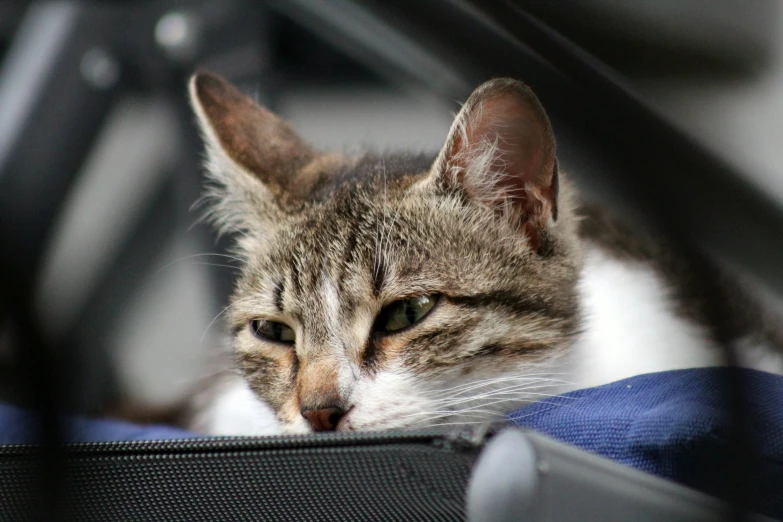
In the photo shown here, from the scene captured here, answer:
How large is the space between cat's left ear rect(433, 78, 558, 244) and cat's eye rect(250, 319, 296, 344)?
0.35 meters

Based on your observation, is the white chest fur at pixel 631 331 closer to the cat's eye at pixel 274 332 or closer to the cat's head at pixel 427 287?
the cat's head at pixel 427 287

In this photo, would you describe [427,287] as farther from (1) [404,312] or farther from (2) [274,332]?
(2) [274,332]

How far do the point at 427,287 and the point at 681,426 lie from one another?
50cm

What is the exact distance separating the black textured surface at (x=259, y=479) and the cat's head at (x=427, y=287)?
0.26 metres

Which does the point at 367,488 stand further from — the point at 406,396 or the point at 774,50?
the point at 774,50

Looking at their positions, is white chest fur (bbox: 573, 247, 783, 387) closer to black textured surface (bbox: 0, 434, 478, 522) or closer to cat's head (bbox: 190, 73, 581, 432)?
cat's head (bbox: 190, 73, 581, 432)

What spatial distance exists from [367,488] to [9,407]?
2.30 feet

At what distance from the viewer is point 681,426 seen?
73cm

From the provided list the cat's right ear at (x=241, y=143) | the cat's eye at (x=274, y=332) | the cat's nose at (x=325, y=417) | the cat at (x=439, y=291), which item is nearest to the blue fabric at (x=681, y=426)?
the cat at (x=439, y=291)

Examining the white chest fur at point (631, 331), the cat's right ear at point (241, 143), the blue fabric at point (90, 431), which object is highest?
the cat's right ear at point (241, 143)

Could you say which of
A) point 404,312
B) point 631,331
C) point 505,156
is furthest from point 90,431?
point 631,331

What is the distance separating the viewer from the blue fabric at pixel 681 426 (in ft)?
2.25

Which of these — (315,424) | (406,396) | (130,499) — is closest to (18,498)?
(130,499)

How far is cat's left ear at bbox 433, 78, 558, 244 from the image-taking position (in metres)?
1.09
